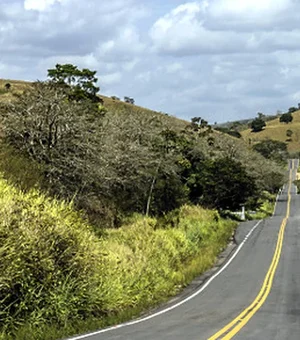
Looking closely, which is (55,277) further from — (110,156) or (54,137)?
(110,156)

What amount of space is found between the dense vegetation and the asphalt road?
1.37 meters

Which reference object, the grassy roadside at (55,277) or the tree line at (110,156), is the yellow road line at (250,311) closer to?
the grassy roadside at (55,277)

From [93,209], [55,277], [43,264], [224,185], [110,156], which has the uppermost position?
[110,156]

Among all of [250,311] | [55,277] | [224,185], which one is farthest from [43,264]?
[224,185]

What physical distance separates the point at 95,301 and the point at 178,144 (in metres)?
49.5

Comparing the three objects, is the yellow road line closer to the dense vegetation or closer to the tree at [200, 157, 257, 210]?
the dense vegetation

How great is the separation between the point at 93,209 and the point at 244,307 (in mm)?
20895

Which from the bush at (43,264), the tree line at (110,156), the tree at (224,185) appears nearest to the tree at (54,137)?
the tree line at (110,156)

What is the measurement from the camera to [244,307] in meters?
19.0

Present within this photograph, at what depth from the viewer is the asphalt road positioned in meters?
13.8

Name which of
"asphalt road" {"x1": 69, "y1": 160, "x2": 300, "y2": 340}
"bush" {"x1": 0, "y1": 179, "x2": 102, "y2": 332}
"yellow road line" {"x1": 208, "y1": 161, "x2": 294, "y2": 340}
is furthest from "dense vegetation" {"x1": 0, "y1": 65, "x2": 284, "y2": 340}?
"yellow road line" {"x1": 208, "y1": 161, "x2": 294, "y2": 340}

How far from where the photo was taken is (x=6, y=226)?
1452cm

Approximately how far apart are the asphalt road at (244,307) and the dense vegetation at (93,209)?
1368 millimetres

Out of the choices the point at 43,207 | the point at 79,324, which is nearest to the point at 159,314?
the point at 79,324
